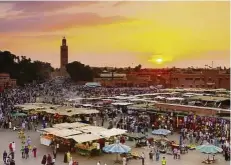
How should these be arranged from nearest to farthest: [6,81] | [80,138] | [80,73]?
[80,138] → [6,81] → [80,73]

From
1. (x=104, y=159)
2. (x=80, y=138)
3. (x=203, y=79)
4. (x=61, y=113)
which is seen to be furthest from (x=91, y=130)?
(x=203, y=79)

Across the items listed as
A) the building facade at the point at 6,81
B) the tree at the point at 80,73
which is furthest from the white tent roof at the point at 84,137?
the tree at the point at 80,73

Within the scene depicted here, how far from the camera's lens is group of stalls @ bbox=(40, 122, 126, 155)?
16.0 metres

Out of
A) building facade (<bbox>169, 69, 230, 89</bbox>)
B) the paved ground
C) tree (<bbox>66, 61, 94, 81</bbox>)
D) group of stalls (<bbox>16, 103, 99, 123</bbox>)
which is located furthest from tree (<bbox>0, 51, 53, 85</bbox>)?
the paved ground

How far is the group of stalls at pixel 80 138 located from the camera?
15977 mm

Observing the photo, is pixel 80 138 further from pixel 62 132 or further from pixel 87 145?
pixel 62 132

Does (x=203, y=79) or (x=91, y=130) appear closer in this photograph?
(x=91, y=130)

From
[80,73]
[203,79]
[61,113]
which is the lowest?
[61,113]

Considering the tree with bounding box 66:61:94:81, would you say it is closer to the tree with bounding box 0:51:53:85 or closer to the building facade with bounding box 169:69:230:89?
the tree with bounding box 0:51:53:85

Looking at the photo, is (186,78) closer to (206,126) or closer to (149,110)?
(149,110)

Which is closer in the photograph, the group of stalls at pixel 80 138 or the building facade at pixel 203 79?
the group of stalls at pixel 80 138

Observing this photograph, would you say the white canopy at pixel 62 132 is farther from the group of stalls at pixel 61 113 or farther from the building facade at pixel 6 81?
the building facade at pixel 6 81

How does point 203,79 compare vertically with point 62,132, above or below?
above

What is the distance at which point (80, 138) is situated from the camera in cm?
1577
